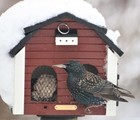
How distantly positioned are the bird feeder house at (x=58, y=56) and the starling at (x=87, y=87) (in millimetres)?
52

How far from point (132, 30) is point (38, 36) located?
187 cm

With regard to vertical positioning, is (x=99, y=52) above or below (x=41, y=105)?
above

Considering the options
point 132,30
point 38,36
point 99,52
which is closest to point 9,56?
point 38,36

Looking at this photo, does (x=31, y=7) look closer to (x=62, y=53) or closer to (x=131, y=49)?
(x=62, y=53)

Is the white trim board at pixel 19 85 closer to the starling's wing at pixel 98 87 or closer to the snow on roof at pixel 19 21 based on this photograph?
the snow on roof at pixel 19 21

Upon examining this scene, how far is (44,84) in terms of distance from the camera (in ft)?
11.6

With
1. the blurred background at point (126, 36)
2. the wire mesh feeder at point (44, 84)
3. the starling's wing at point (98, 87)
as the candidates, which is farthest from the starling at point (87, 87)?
the blurred background at point (126, 36)

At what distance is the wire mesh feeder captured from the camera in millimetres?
3512

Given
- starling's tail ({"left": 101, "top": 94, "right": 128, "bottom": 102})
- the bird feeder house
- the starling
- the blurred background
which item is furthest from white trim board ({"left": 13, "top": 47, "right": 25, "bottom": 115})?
the blurred background

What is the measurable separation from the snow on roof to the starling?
0.21 m

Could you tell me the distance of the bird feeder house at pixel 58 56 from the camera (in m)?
3.44

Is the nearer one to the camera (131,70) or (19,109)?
(19,109)

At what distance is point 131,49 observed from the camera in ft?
17.5

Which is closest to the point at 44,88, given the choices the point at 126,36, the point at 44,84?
the point at 44,84
